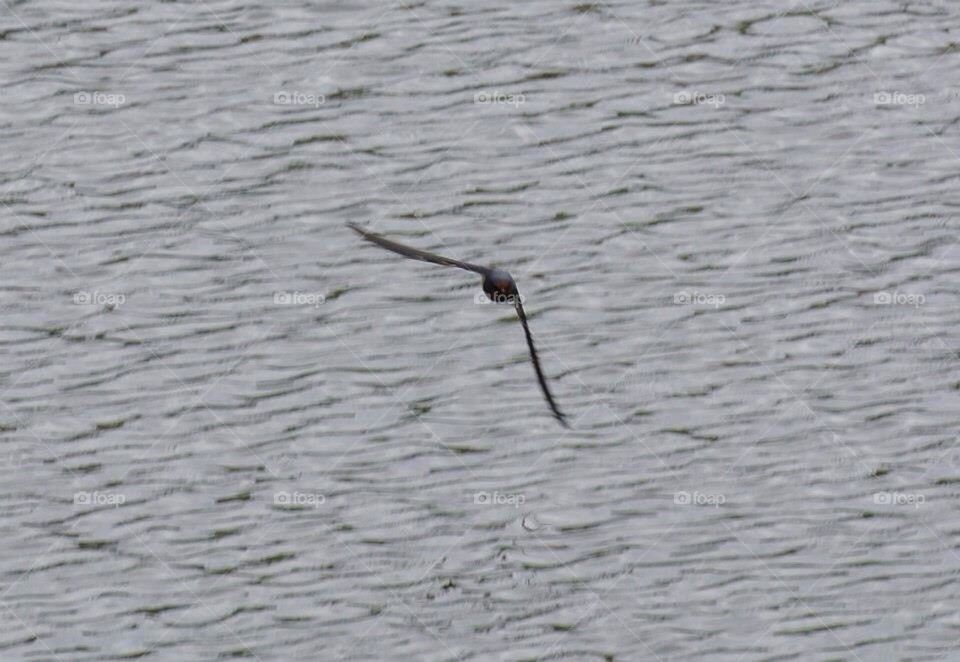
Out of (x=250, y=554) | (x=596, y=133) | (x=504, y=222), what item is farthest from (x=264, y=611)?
(x=596, y=133)

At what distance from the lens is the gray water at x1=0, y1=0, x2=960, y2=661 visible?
6.08 metres

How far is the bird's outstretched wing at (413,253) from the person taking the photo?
5.66 meters

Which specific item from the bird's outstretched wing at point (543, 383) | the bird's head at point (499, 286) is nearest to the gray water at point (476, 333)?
the bird's outstretched wing at point (543, 383)

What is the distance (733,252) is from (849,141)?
2.61 ft

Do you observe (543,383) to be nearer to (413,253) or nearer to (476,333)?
(476,333)

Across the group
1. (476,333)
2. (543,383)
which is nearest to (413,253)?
(476,333)

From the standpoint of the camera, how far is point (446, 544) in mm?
6113

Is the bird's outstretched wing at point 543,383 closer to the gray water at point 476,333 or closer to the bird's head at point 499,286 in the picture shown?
the gray water at point 476,333

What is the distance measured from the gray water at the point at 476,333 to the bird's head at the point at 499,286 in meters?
0.25

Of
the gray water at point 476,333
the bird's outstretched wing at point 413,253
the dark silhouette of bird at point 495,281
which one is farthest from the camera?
the gray water at point 476,333

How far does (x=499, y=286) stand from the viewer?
5.84 m

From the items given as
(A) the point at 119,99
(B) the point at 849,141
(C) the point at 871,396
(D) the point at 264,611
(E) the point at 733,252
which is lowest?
(D) the point at 264,611

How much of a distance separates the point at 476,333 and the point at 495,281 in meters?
0.40

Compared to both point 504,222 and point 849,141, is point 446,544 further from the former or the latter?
point 849,141
